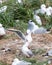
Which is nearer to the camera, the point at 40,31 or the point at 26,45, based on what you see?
the point at 26,45

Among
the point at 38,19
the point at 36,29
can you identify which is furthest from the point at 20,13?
the point at 36,29

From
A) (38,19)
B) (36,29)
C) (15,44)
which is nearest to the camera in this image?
(15,44)

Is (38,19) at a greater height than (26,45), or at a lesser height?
lesser

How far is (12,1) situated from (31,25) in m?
1.12

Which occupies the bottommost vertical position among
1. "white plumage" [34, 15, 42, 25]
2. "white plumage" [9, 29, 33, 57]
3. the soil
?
"white plumage" [34, 15, 42, 25]

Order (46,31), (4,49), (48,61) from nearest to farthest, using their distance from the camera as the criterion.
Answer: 1. (48,61)
2. (4,49)
3. (46,31)

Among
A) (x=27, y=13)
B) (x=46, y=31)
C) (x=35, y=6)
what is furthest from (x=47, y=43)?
(x=35, y=6)

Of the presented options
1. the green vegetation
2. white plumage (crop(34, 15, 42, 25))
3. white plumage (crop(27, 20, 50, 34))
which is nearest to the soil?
white plumage (crop(27, 20, 50, 34))

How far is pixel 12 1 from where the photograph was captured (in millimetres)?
6852

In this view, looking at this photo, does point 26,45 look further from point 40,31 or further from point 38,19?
point 38,19

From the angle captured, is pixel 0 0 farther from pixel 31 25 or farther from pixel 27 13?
pixel 31 25

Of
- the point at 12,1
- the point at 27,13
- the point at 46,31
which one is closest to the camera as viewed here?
the point at 46,31

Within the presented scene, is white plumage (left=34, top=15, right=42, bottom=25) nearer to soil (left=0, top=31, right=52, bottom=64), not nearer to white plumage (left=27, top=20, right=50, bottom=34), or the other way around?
white plumage (left=27, top=20, right=50, bottom=34)

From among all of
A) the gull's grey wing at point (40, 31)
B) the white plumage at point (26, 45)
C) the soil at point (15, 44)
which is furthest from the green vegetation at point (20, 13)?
the white plumage at point (26, 45)
